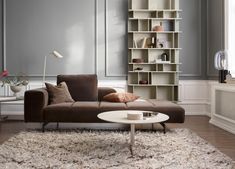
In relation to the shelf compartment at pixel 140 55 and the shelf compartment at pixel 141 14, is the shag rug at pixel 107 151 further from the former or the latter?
the shelf compartment at pixel 141 14

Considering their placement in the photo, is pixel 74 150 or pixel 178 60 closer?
pixel 74 150

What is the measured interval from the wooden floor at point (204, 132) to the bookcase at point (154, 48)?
2.94 feet

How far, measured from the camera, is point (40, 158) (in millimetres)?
2742

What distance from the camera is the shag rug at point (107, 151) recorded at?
8.41ft

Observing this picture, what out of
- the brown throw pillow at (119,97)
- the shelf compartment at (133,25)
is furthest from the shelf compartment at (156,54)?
the brown throw pillow at (119,97)

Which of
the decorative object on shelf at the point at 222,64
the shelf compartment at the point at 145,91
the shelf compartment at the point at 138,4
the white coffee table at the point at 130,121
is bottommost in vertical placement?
the white coffee table at the point at 130,121

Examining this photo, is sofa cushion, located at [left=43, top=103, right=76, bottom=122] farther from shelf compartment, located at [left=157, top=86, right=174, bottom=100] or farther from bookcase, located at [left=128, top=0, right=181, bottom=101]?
shelf compartment, located at [left=157, top=86, right=174, bottom=100]

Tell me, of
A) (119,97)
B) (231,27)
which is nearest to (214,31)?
(231,27)

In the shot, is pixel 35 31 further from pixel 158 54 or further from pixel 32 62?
pixel 158 54

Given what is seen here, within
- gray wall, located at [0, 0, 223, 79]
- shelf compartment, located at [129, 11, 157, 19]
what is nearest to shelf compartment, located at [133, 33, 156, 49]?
gray wall, located at [0, 0, 223, 79]

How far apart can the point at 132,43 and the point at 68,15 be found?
4.58ft

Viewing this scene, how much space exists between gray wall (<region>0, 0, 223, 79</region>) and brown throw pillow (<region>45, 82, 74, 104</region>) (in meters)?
1.36

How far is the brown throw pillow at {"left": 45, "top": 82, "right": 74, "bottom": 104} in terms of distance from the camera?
168 inches

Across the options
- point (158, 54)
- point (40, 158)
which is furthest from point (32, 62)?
point (40, 158)
